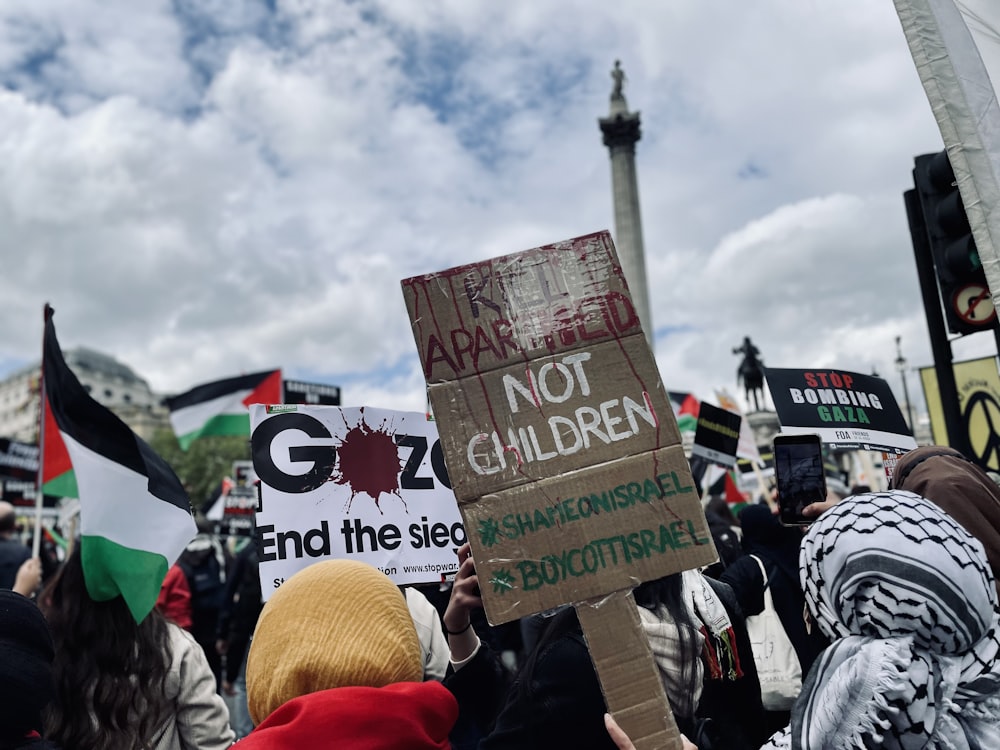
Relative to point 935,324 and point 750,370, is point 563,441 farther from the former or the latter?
point 750,370

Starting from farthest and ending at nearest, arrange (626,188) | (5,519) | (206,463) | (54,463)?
1. (206,463)
2. (626,188)
3. (54,463)
4. (5,519)

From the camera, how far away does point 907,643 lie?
1593mm

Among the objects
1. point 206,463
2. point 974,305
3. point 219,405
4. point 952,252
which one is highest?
point 206,463

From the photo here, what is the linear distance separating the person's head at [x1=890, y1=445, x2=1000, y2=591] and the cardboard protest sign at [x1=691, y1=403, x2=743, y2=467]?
2.88 meters

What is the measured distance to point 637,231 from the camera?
35406 millimetres

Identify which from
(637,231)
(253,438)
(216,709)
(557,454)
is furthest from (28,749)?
(637,231)

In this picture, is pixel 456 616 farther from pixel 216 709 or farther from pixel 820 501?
pixel 820 501

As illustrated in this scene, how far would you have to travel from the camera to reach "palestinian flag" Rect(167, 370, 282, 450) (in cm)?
925

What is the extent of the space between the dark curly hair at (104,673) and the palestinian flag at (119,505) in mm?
85

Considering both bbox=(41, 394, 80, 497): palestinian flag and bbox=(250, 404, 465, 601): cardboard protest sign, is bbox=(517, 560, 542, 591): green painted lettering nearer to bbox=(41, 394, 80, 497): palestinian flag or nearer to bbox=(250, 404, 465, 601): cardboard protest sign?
bbox=(250, 404, 465, 601): cardboard protest sign

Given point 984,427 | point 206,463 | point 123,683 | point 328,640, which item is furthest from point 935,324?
point 206,463

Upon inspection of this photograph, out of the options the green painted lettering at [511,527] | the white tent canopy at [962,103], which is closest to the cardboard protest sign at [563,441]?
the green painted lettering at [511,527]

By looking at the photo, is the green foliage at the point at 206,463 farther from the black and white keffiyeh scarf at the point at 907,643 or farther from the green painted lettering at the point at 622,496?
the black and white keffiyeh scarf at the point at 907,643

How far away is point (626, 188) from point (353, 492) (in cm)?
3390
